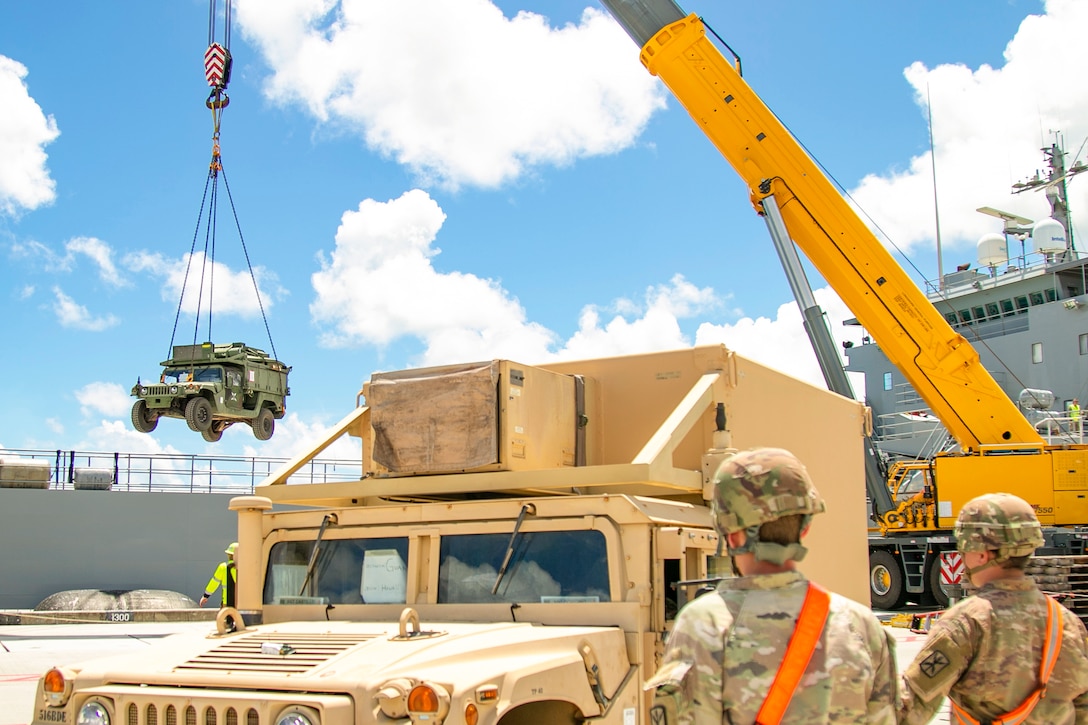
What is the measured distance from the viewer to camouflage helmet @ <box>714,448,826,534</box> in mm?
2447

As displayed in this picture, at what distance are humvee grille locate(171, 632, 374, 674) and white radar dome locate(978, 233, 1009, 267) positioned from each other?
28.4 m

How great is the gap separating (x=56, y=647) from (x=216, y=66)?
8552 millimetres

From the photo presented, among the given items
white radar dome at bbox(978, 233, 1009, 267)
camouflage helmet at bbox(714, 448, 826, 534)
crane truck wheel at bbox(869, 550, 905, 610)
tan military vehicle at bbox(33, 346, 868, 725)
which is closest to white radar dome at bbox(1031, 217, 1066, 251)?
white radar dome at bbox(978, 233, 1009, 267)

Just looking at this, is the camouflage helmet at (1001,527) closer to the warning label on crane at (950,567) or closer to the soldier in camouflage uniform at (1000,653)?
the soldier in camouflage uniform at (1000,653)

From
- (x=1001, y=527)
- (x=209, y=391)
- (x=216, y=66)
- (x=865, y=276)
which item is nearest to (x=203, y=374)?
(x=209, y=391)

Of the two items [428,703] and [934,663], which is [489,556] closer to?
[428,703]

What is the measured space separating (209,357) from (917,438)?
57.7ft

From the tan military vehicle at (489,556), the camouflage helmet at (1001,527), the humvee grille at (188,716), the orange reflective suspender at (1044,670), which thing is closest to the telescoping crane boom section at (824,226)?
the tan military vehicle at (489,556)

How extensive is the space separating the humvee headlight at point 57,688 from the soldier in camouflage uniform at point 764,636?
2.61 meters

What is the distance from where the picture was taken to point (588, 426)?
19.3ft

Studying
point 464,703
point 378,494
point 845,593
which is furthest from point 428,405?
point 845,593

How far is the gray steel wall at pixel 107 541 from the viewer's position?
68.0ft

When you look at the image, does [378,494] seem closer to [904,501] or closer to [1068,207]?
[904,501]

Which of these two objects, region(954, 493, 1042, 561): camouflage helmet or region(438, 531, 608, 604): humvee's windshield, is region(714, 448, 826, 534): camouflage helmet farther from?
region(438, 531, 608, 604): humvee's windshield
